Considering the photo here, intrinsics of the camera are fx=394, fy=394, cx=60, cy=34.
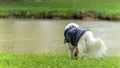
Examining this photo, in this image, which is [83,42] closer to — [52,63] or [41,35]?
[52,63]

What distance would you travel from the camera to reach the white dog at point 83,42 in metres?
7.53

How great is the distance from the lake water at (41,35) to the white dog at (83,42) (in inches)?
101

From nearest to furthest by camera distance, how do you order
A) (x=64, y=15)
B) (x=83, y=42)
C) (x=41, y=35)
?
(x=83, y=42) < (x=41, y=35) < (x=64, y=15)

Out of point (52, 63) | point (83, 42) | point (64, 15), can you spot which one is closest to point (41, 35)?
point (64, 15)

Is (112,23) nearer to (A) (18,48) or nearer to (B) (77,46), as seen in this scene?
(A) (18,48)

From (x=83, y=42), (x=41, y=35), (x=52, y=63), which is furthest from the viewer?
(x=41, y=35)

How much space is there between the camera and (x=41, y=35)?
614 inches

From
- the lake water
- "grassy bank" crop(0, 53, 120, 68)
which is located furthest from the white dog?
the lake water

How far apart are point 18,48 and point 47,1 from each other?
17.0m

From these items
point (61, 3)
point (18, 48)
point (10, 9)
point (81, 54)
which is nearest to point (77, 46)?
point (81, 54)

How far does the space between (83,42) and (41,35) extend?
789cm

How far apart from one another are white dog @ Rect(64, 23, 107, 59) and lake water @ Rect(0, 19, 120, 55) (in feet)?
8.44

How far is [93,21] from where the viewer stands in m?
20.7

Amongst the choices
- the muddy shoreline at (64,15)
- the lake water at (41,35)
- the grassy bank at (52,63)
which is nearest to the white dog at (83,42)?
the grassy bank at (52,63)
